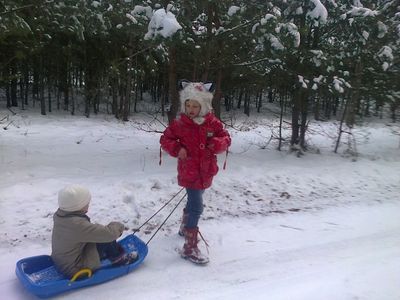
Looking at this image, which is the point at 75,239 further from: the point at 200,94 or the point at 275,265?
the point at 275,265

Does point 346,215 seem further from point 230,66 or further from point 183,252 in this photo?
point 230,66

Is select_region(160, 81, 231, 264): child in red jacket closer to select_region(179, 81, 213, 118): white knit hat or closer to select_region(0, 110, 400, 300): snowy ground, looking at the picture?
select_region(179, 81, 213, 118): white knit hat

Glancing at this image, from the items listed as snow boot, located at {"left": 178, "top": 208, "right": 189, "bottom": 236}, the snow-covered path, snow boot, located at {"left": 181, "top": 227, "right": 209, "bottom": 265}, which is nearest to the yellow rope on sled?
the snow-covered path

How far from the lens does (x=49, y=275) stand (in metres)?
3.54

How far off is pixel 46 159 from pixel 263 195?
161 inches

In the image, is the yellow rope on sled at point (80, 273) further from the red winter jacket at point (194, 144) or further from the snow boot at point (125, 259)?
the red winter jacket at point (194, 144)

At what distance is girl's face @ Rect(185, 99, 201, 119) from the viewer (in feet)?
12.9

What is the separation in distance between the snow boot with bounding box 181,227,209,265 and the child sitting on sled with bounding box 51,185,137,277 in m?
0.84

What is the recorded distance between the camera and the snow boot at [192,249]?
3955mm

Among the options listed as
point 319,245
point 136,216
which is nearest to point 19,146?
point 136,216

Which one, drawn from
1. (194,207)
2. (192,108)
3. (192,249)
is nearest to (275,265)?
(192,249)

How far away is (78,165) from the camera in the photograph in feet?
22.5

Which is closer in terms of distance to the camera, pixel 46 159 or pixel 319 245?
pixel 319 245

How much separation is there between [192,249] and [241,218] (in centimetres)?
139
